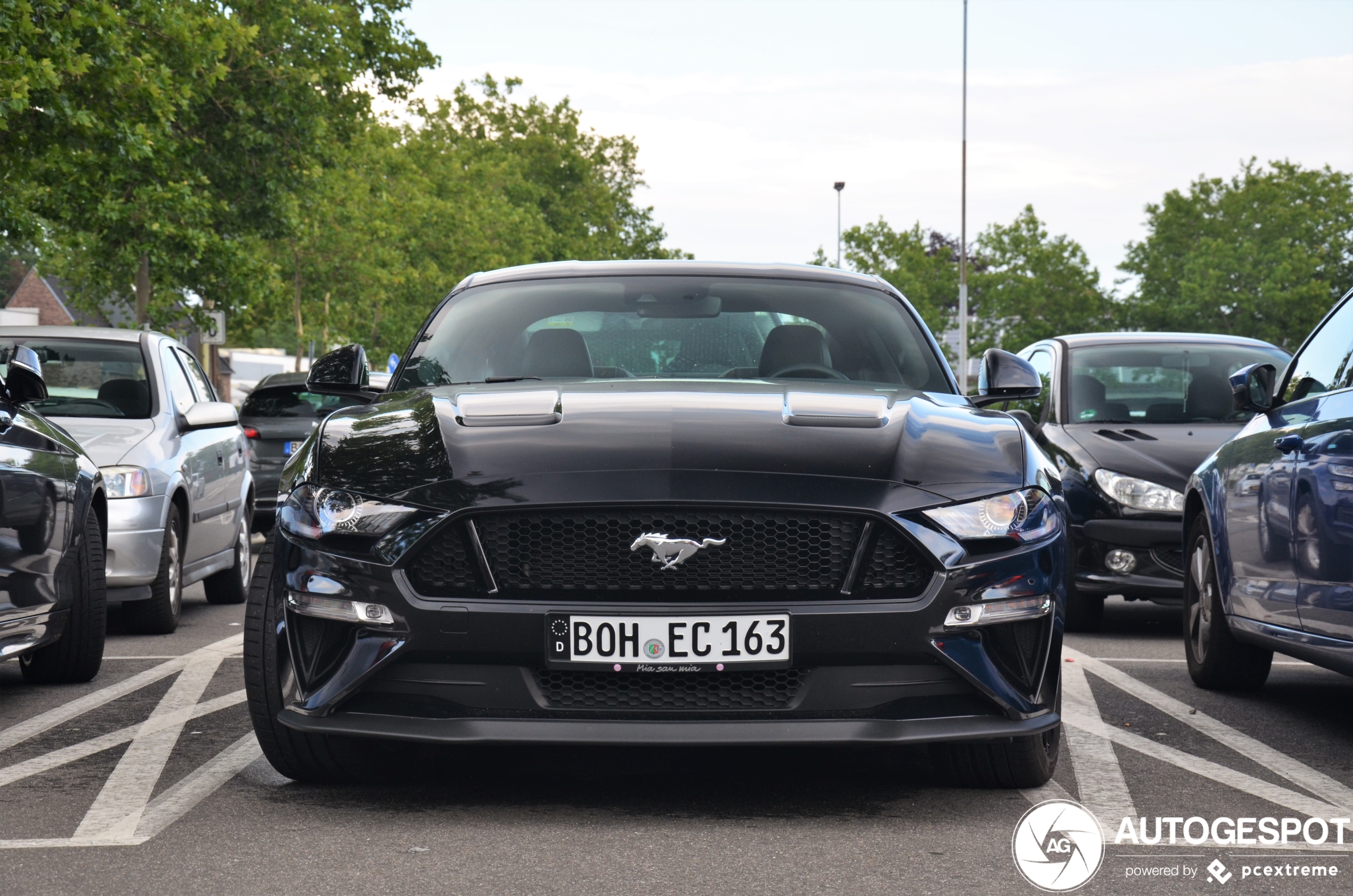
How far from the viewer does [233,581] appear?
1113cm

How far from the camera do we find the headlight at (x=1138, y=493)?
9.21 metres

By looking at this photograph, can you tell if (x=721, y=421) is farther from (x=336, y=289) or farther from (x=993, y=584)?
(x=336, y=289)

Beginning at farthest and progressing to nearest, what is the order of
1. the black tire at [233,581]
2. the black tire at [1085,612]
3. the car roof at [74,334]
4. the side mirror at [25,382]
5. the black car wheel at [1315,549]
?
the black tire at [233,581] < the car roof at [74,334] < the black tire at [1085,612] < the side mirror at [25,382] < the black car wheel at [1315,549]

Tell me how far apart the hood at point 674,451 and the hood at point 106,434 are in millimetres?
4492

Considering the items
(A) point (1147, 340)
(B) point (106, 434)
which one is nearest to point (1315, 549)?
(A) point (1147, 340)

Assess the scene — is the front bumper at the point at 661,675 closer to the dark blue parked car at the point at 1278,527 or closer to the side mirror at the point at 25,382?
the dark blue parked car at the point at 1278,527

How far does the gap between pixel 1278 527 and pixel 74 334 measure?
22.1 feet

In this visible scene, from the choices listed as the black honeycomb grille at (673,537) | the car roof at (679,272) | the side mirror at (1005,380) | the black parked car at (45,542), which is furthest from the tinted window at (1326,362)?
the black parked car at (45,542)

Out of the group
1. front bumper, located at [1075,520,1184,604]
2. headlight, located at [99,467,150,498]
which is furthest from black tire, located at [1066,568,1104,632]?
headlight, located at [99,467,150,498]

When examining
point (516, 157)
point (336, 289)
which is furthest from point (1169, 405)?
point (516, 157)

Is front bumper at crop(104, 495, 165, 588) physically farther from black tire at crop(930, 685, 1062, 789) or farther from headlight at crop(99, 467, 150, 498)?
black tire at crop(930, 685, 1062, 789)

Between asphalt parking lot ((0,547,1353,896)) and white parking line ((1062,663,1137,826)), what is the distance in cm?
2

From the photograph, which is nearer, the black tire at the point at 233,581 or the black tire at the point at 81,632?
the black tire at the point at 81,632

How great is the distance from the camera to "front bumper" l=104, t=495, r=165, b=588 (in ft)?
29.0
